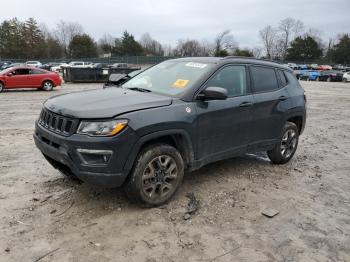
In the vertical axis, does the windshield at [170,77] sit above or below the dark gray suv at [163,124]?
above

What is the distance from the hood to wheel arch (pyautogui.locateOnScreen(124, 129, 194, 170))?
337mm

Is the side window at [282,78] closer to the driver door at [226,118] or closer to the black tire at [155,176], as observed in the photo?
the driver door at [226,118]

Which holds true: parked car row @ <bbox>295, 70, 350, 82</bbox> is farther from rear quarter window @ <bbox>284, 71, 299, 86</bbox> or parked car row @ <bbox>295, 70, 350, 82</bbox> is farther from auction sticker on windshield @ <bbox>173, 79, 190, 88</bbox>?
auction sticker on windshield @ <bbox>173, 79, 190, 88</bbox>

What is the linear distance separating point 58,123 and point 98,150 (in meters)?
0.66

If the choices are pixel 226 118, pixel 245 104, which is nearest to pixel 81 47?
pixel 245 104

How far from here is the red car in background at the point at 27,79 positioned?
718 inches

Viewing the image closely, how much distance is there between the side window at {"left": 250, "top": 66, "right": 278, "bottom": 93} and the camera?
523 cm

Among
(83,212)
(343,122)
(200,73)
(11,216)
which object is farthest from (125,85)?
(343,122)

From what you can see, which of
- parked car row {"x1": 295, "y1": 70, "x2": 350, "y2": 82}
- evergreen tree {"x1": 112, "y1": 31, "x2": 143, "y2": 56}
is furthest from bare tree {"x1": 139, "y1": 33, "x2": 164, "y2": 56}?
parked car row {"x1": 295, "y1": 70, "x2": 350, "y2": 82}

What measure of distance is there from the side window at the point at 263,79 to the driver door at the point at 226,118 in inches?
9.4

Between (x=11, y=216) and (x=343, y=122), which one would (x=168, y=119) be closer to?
(x=11, y=216)

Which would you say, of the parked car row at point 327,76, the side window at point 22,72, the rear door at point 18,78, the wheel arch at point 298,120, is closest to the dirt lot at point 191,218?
the wheel arch at point 298,120

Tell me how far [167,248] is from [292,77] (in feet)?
13.7

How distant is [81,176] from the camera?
11.7ft
